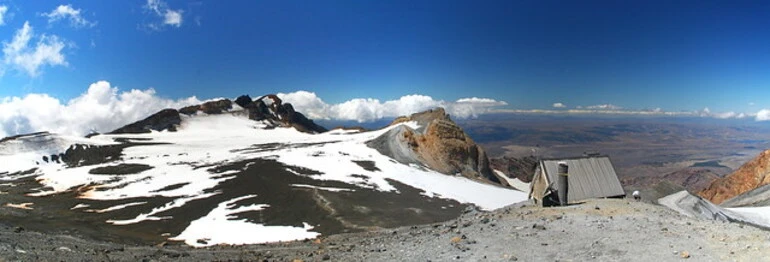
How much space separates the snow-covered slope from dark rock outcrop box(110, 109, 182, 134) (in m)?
47.0

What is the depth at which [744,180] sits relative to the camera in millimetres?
83812

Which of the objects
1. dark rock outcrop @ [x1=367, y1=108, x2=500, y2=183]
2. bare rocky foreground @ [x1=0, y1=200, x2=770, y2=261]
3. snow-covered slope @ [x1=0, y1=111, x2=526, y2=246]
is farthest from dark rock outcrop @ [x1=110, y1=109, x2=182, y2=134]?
bare rocky foreground @ [x1=0, y1=200, x2=770, y2=261]

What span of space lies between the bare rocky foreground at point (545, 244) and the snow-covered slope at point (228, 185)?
2199cm

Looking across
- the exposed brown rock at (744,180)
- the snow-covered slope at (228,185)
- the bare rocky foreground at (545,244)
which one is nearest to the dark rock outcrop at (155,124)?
the snow-covered slope at (228,185)

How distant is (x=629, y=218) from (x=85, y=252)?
73.3 ft

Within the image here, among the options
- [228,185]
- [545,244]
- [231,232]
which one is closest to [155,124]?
[228,185]

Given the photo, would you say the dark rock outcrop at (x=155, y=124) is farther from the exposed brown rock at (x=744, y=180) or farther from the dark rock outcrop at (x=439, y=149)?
the exposed brown rock at (x=744, y=180)

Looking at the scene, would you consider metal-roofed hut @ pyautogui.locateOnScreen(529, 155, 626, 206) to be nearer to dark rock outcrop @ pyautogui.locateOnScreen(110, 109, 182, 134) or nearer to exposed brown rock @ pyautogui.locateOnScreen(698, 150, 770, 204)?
exposed brown rock @ pyautogui.locateOnScreen(698, 150, 770, 204)

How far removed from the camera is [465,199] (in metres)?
70.7

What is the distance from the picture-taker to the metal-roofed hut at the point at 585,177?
111 ft

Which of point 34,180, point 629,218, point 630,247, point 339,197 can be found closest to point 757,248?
point 630,247

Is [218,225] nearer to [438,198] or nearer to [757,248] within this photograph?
[438,198]

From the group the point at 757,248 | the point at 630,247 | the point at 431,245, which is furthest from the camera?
the point at 431,245

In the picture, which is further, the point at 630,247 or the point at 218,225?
the point at 218,225
